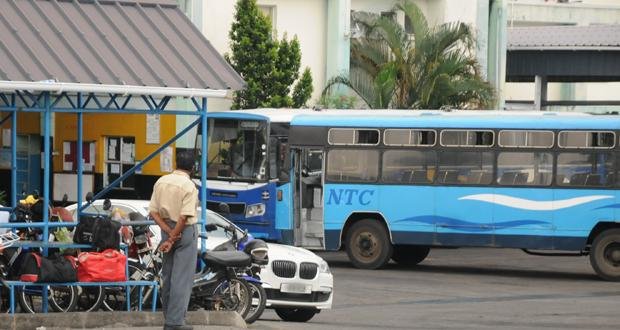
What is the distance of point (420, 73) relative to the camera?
119 feet

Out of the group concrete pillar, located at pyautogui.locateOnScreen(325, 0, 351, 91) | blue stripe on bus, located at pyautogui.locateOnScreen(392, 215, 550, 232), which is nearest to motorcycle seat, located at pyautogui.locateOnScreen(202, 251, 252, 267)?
blue stripe on bus, located at pyautogui.locateOnScreen(392, 215, 550, 232)

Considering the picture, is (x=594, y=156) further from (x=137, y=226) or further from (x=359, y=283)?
(x=137, y=226)

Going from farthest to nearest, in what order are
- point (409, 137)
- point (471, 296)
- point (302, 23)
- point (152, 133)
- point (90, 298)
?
point (302, 23) → point (152, 133) → point (409, 137) → point (471, 296) → point (90, 298)

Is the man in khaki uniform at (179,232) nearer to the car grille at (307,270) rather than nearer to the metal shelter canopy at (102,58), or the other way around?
the metal shelter canopy at (102,58)

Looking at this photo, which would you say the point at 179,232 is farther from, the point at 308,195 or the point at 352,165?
the point at 308,195

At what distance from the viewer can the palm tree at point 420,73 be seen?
3578 cm

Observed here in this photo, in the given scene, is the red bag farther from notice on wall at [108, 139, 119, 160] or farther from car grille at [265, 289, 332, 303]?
notice on wall at [108, 139, 119, 160]

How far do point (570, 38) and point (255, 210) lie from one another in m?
17.4

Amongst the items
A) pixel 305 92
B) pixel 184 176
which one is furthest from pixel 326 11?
pixel 184 176

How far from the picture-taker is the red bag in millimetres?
15117

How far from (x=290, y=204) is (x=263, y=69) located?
7702 mm

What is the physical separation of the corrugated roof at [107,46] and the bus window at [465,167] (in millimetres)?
11573

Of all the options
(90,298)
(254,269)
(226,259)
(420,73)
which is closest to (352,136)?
(420,73)

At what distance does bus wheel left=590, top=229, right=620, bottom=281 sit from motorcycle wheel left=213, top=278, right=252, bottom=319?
11141mm
